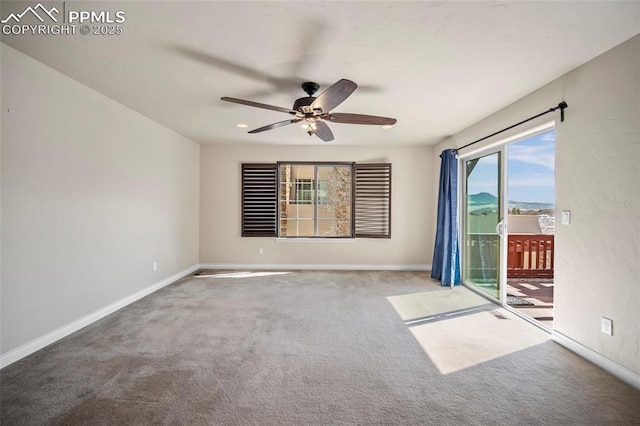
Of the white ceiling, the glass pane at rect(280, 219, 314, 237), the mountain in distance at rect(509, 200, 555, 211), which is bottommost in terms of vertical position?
the glass pane at rect(280, 219, 314, 237)

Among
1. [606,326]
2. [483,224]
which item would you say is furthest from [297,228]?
[606,326]

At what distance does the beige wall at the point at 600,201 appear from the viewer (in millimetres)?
2021

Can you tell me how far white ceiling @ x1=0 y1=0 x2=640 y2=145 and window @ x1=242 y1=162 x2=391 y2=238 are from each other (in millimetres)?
2288

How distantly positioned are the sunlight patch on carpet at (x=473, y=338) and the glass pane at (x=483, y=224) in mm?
783

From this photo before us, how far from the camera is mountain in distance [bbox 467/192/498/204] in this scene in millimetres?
3808

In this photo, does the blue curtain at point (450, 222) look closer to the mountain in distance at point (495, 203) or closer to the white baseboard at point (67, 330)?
the mountain in distance at point (495, 203)

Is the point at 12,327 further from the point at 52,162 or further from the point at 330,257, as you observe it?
the point at 330,257

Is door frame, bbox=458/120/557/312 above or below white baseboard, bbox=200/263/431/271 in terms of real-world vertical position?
above

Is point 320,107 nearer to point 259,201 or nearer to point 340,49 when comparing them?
point 340,49

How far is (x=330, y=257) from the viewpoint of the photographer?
221 inches

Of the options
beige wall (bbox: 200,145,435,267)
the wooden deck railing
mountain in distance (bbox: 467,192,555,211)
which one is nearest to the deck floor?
the wooden deck railing

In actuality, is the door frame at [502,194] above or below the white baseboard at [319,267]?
above

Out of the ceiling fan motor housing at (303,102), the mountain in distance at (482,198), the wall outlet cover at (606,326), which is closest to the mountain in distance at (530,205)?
the mountain in distance at (482,198)

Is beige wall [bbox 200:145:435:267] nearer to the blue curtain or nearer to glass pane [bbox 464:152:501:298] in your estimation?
the blue curtain
